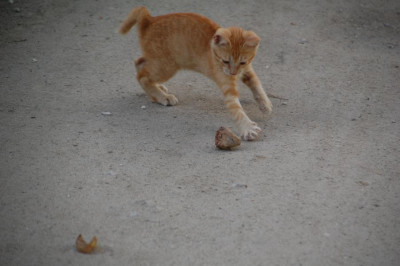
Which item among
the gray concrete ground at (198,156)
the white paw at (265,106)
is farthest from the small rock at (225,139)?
the white paw at (265,106)

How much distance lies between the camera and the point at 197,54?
4059mm

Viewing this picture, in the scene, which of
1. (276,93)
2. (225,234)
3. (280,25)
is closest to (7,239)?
(225,234)

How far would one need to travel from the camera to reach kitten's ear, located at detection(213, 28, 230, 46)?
3727mm

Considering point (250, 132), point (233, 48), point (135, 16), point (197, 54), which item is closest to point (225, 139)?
point (250, 132)

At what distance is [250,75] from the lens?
4.07 metres

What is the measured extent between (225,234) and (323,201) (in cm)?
69

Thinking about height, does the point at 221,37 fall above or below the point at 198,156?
above

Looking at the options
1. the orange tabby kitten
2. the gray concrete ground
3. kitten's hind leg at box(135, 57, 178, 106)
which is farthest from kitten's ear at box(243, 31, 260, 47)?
kitten's hind leg at box(135, 57, 178, 106)

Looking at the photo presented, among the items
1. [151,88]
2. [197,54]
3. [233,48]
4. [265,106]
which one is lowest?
[151,88]

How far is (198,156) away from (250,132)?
509mm

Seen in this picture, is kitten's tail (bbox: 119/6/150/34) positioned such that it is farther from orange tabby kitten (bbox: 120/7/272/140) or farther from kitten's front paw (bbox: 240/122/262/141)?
kitten's front paw (bbox: 240/122/262/141)

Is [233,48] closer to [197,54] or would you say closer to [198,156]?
[197,54]

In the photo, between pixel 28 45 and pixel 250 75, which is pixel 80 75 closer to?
pixel 28 45

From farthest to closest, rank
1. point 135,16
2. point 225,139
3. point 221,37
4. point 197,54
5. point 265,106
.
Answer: point 135,16, point 197,54, point 265,106, point 221,37, point 225,139
